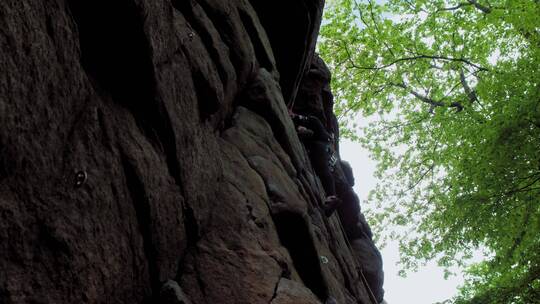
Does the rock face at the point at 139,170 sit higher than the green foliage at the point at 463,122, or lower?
lower

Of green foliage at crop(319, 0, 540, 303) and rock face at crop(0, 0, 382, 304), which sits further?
green foliage at crop(319, 0, 540, 303)

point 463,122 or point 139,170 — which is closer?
point 139,170

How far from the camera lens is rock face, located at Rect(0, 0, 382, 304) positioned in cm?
278

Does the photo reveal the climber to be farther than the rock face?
Yes

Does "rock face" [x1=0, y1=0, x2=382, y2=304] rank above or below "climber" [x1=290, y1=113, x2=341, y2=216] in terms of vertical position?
below

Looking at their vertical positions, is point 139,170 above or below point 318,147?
below

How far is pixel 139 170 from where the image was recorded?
158 inches

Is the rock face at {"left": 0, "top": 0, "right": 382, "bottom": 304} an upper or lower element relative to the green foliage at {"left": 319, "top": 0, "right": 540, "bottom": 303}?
lower

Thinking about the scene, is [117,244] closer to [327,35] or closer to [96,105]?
[96,105]

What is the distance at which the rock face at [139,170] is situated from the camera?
278 cm

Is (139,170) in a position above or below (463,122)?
below

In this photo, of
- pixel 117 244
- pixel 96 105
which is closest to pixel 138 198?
pixel 117 244

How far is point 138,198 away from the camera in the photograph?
4.01m

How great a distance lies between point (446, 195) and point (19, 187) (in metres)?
18.4
